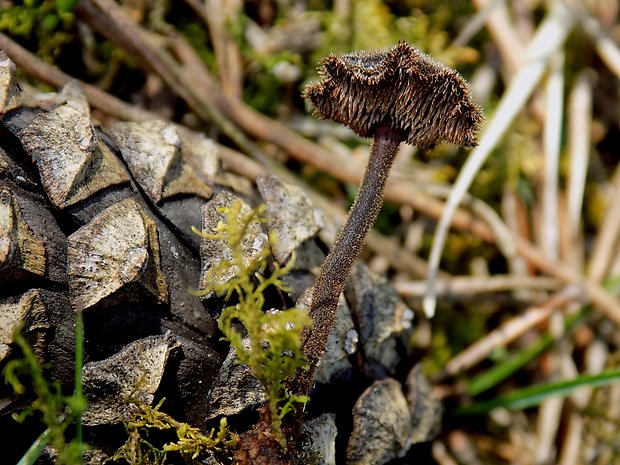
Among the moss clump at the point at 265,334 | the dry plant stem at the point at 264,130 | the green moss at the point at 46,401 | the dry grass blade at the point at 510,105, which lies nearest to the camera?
the green moss at the point at 46,401

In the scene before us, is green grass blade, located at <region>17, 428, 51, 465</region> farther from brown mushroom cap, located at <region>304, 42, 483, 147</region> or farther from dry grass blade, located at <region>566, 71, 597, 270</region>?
dry grass blade, located at <region>566, 71, 597, 270</region>

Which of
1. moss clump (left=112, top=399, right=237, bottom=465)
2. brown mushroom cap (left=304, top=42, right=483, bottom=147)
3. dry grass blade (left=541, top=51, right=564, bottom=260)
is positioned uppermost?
dry grass blade (left=541, top=51, right=564, bottom=260)

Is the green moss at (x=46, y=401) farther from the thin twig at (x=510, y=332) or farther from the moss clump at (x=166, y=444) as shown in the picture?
the thin twig at (x=510, y=332)

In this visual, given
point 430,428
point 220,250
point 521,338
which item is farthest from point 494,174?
point 220,250

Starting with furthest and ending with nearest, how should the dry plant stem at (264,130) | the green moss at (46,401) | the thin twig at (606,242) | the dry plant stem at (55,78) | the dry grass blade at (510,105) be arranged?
1. the thin twig at (606,242)
2. the dry grass blade at (510,105)
3. the dry plant stem at (264,130)
4. the dry plant stem at (55,78)
5. the green moss at (46,401)

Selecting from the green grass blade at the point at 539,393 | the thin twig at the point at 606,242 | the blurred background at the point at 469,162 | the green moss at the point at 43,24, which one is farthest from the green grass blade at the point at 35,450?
the thin twig at the point at 606,242

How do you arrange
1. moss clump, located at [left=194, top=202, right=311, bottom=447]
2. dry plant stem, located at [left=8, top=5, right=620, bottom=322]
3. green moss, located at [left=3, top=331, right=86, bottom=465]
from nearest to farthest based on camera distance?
green moss, located at [left=3, top=331, right=86, bottom=465] → moss clump, located at [left=194, top=202, right=311, bottom=447] → dry plant stem, located at [left=8, top=5, right=620, bottom=322]

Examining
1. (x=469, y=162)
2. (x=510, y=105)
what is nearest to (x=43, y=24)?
(x=469, y=162)

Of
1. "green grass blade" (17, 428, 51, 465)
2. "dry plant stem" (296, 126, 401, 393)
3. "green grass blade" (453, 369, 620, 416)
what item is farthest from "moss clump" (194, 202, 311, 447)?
"green grass blade" (453, 369, 620, 416)

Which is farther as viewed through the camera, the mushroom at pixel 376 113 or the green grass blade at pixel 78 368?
the mushroom at pixel 376 113
